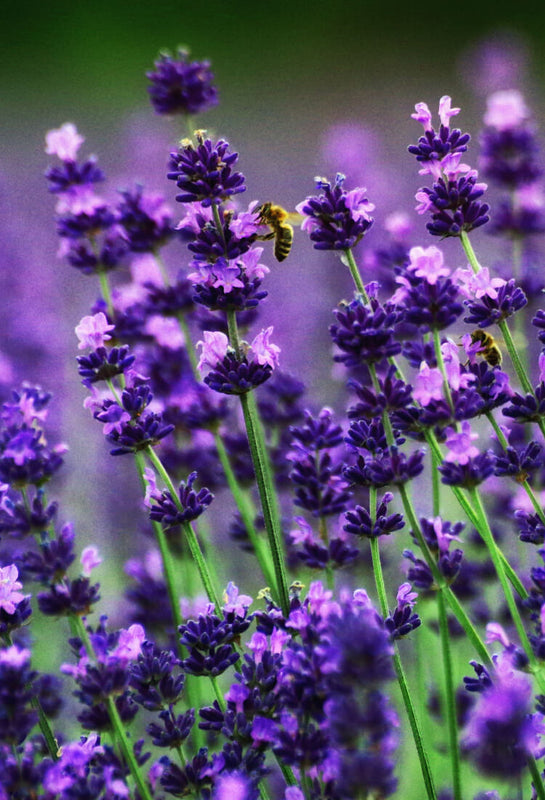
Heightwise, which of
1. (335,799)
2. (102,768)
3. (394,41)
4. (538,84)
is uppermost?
(394,41)

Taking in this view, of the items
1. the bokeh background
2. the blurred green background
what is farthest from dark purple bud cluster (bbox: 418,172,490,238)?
the blurred green background

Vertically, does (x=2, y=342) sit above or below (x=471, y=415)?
above

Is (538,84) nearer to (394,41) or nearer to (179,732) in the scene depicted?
(394,41)

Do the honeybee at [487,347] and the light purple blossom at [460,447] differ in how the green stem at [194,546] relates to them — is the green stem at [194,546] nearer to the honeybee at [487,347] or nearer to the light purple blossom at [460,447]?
the light purple blossom at [460,447]

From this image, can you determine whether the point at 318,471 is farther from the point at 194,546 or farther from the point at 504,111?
the point at 504,111

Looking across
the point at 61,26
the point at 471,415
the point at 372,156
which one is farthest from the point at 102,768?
the point at 61,26

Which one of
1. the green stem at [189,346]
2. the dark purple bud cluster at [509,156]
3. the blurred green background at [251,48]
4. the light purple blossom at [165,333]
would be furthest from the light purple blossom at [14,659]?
the blurred green background at [251,48]
